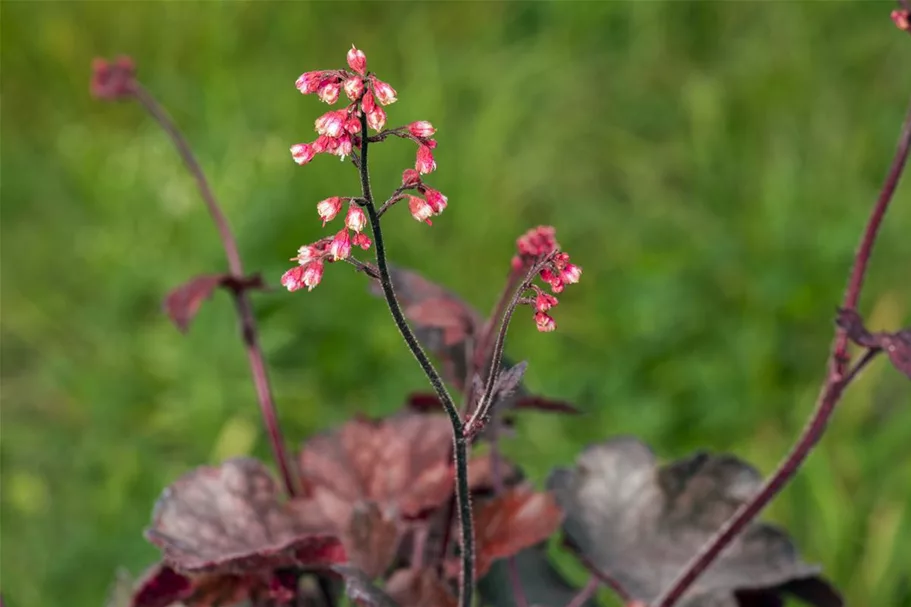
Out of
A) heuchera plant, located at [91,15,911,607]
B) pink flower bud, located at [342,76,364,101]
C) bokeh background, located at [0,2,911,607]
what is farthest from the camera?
bokeh background, located at [0,2,911,607]

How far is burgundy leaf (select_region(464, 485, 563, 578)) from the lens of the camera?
0.98 m

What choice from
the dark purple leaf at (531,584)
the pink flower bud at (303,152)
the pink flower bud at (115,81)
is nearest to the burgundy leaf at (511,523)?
the dark purple leaf at (531,584)

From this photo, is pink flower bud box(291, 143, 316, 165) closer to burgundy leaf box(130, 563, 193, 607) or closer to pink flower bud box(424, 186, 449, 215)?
pink flower bud box(424, 186, 449, 215)

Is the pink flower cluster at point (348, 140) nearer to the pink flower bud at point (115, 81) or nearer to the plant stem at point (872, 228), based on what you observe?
the plant stem at point (872, 228)

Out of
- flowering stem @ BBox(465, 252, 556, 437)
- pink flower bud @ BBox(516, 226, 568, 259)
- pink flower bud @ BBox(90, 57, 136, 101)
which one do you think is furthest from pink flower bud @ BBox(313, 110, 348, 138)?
pink flower bud @ BBox(90, 57, 136, 101)

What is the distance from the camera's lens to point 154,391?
96.4 inches

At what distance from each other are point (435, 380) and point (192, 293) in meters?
0.51

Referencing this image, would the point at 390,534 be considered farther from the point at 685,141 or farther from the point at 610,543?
the point at 685,141

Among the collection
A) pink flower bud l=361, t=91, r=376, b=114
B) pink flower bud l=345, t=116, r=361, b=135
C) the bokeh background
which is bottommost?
pink flower bud l=345, t=116, r=361, b=135

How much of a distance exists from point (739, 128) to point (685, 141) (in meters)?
0.15

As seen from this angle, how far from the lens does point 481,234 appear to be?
277cm

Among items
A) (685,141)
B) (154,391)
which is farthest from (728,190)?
(154,391)

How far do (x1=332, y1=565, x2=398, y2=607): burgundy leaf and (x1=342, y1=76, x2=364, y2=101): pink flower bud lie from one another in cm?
39

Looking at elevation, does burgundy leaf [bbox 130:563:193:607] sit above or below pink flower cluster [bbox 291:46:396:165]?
below
